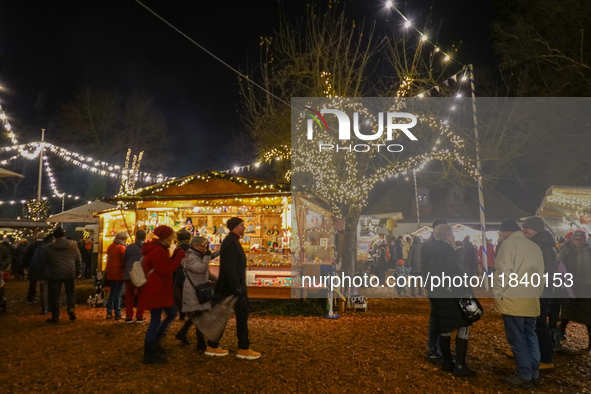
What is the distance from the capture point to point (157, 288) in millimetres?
4625

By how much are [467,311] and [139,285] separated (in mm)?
3769

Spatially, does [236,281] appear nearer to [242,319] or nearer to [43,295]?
[242,319]

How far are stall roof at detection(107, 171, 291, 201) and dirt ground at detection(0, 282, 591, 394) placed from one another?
119 inches

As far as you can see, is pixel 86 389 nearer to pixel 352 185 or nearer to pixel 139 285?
pixel 139 285

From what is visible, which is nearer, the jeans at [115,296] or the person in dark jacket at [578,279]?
the person in dark jacket at [578,279]

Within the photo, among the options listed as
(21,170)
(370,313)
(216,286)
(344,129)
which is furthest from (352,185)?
(21,170)

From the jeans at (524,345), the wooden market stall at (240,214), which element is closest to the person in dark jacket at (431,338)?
the jeans at (524,345)

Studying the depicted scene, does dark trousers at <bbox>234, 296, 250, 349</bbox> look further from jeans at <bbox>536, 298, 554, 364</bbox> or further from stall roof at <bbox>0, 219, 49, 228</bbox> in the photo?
stall roof at <bbox>0, 219, 49, 228</bbox>

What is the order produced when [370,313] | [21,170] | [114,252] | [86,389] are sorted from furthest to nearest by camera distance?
[21,170]
[370,313]
[114,252]
[86,389]

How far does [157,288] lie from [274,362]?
65.5 inches

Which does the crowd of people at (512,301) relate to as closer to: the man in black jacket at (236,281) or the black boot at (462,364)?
the black boot at (462,364)

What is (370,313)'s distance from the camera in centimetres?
833

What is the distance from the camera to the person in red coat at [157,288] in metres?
4.54

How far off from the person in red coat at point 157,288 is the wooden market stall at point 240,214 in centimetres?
365
